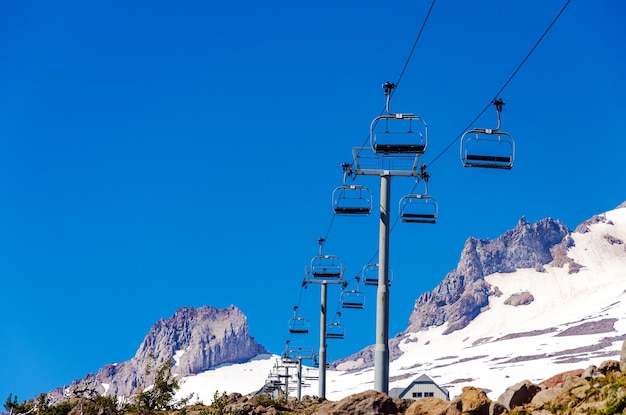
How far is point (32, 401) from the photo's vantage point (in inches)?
1674

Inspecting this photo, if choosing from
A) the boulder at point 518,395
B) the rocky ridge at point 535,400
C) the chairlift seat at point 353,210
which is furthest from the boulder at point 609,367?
the chairlift seat at point 353,210

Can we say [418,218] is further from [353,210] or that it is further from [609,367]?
[609,367]

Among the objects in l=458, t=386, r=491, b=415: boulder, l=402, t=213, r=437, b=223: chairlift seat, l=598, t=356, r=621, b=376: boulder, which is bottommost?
l=458, t=386, r=491, b=415: boulder

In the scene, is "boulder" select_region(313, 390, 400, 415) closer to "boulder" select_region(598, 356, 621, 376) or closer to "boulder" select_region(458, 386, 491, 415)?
"boulder" select_region(458, 386, 491, 415)

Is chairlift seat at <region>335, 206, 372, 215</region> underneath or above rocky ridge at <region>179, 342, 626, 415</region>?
above

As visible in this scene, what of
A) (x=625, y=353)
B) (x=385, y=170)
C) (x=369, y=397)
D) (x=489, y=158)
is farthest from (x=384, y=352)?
(x=625, y=353)

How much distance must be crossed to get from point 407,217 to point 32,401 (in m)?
25.3

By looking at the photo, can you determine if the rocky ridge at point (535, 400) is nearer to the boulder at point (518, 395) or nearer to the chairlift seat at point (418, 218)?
the boulder at point (518, 395)

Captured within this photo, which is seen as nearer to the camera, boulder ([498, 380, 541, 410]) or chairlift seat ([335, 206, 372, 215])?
boulder ([498, 380, 541, 410])

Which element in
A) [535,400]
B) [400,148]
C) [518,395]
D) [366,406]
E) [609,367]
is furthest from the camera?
[400,148]

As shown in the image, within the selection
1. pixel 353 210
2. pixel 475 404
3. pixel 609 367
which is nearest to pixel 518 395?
pixel 475 404

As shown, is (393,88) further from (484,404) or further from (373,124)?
(484,404)

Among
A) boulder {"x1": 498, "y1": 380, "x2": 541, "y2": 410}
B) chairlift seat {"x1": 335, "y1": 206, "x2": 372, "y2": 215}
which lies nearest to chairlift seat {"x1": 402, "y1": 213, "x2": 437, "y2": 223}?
chairlift seat {"x1": 335, "y1": 206, "x2": 372, "y2": 215}

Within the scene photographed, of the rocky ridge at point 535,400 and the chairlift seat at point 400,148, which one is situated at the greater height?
the chairlift seat at point 400,148
